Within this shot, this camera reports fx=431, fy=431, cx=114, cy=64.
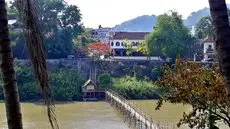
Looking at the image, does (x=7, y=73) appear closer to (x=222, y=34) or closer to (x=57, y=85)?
(x=222, y=34)

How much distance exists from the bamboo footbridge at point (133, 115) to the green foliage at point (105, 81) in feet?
18.6

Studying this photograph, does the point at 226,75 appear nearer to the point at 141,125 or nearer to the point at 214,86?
the point at 214,86

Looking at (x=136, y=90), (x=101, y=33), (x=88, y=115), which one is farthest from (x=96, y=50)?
(x=101, y=33)

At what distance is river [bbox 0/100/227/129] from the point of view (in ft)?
83.2

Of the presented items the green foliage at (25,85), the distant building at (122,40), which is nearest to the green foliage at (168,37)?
the distant building at (122,40)

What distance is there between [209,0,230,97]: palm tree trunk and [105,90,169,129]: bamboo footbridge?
14.6 m

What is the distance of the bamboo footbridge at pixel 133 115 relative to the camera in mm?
19969

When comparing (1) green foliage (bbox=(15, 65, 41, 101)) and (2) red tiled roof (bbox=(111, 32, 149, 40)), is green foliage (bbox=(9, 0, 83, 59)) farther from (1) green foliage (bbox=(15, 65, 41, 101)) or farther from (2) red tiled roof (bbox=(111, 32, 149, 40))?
(2) red tiled roof (bbox=(111, 32, 149, 40))

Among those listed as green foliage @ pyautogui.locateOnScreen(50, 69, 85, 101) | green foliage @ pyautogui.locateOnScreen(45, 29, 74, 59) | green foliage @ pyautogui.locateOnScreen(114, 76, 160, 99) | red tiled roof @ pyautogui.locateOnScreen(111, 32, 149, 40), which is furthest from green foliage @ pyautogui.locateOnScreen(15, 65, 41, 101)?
red tiled roof @ pyautogui.locateOnScreen(111, 32, 149, 40)

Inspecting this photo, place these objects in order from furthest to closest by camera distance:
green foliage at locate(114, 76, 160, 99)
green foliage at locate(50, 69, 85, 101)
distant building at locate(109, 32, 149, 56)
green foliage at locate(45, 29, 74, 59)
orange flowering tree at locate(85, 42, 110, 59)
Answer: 1. distant building at locate(109, 32, 149, 56)
2. orange flowering tree at locate(85, 42, 110, 59)
3. green foliage at locate(45, 29, 74, 59)
4. green foliage at locate(114, 76, 160, 99)
5. green foliage at locate(50, 69, 85, 101)

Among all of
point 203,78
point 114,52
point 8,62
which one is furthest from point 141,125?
point 114,52

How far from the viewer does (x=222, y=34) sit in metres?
2.83

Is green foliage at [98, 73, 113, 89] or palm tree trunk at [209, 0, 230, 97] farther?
green foliage at [98, 73, 113, 89]

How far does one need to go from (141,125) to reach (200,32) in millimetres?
37251
